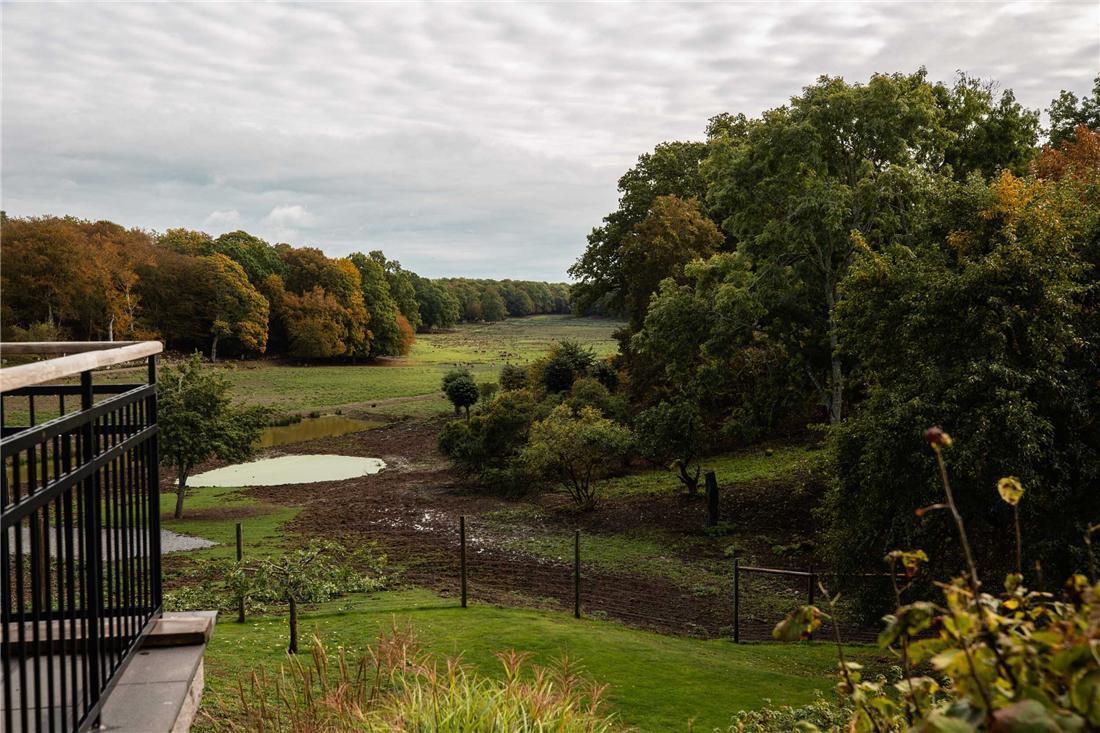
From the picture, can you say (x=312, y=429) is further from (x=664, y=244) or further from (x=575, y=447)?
(x=575, y=447)

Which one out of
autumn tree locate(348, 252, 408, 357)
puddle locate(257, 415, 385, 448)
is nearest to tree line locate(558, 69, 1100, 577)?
puddle locate(257, 415, 385, 448)

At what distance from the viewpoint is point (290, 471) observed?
31938mm

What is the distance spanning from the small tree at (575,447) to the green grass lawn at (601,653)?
9.96 m

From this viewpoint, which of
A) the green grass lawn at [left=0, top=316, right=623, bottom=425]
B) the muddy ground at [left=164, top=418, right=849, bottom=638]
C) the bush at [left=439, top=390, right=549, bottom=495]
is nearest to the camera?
the muddy ground at [left=164, top=418, right=849, bottom=638]

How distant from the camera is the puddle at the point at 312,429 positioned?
127ft

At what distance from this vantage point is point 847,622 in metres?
13.9

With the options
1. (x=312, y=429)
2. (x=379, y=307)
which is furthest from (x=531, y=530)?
(x=379, y=307)

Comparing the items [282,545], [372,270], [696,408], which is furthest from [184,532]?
[372,270]

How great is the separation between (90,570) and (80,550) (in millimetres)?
127

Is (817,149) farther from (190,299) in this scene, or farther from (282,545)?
(190,299)

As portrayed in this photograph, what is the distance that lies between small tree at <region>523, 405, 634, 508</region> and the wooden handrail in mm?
18501

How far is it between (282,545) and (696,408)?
11.1 m

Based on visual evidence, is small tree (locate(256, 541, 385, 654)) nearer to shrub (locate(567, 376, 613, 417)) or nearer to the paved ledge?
the paved ledge

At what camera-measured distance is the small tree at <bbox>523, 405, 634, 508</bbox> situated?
76.8ft
